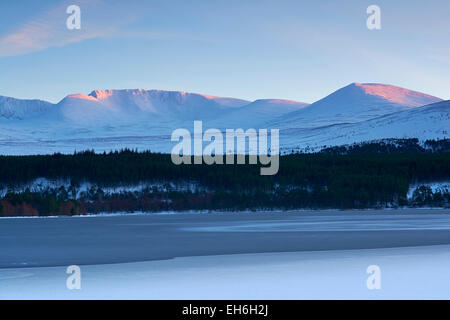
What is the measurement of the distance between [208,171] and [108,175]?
11034 millimetres

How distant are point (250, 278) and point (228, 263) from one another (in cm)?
343

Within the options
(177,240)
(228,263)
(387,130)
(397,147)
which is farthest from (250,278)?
(387,130)

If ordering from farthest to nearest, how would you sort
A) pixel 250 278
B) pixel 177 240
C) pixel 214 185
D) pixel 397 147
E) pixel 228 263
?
pixel 397 147
pixel 214 185
pixel 177 240
pixel 228 263
pixel 250 278

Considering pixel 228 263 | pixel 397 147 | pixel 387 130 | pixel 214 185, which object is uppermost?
pixel 387 130

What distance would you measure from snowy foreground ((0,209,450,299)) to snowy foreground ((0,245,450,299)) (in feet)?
0.09

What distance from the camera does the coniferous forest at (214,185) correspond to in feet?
253

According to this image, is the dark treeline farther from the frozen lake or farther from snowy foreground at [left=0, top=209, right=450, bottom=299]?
snowy foreground at [left=0, top=209, right=450, bottom=299]

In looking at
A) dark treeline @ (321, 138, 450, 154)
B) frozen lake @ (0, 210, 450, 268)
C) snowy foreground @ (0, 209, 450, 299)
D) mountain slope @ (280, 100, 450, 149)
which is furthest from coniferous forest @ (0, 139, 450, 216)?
mountain slope @ (280, 100, 450, 149)

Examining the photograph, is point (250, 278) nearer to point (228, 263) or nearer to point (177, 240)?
point (228, 263)

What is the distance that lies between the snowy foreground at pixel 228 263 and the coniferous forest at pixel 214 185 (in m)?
37.9

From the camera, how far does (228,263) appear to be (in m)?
24.8

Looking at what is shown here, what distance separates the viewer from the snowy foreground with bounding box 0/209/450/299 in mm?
19422

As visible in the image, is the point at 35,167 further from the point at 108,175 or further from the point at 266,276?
the point at 266,276
